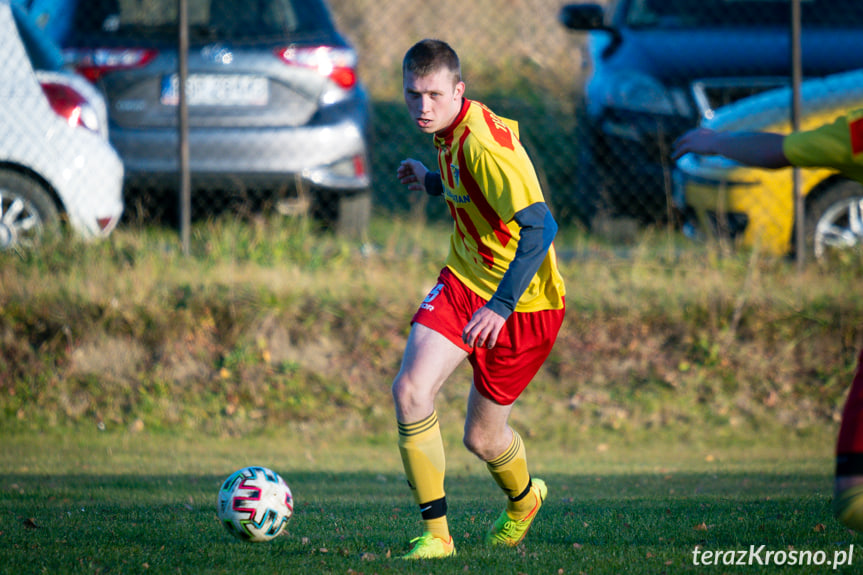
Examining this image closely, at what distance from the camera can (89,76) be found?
25.9 feet

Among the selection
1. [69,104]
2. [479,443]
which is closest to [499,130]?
[479,443]

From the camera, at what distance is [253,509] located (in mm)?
3939

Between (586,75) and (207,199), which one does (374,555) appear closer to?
(207,199)

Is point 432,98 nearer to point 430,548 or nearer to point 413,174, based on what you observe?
point 413,174

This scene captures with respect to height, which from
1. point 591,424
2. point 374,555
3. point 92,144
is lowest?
point 591,424

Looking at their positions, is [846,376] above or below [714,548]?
below

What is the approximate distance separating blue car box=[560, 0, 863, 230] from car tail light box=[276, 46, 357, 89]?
2.04 metres

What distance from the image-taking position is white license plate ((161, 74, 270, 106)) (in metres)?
7.95

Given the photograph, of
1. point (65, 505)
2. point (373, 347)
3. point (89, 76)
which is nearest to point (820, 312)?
point (373, 347)

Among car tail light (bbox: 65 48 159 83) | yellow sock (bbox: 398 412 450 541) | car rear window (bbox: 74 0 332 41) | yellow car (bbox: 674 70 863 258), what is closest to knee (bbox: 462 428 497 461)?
yellow sock (bbox: 398 412 450 541)

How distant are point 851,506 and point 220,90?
253 inches

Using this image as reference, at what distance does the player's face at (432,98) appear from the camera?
12.5 ft

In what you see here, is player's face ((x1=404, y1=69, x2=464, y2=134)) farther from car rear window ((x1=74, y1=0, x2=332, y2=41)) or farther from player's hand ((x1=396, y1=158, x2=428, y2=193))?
car rear window ((x1=74, y1=0, x2=332, y2=41))

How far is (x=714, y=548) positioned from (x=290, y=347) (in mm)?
4210
